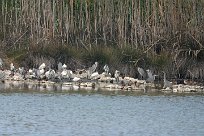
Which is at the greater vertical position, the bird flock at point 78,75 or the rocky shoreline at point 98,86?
the bird flock at point 78,75

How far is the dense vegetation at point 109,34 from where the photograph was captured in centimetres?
3684

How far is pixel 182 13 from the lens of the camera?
37969mm

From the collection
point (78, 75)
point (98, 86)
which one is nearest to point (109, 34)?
point (78, 75)

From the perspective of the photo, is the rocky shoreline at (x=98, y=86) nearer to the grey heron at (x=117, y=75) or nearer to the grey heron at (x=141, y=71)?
the grey heron at (x=117, y=75)

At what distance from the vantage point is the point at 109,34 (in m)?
41.3

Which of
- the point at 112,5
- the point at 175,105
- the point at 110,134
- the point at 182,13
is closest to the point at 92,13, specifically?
the point at 112,5

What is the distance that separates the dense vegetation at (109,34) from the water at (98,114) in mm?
6303

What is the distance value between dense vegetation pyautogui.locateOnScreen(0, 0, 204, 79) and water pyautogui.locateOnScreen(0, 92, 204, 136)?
20.7 ft

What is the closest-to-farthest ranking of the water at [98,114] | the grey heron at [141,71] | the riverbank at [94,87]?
the water at [98,114] → the riverbank at [94,87] → the grey heron at [141,71]

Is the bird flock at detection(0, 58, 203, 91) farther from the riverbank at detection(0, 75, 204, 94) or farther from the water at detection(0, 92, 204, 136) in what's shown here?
the water at detection(0, 92, 204, 136)

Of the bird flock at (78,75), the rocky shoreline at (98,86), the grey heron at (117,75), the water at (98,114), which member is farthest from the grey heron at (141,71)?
the water at (98,114)

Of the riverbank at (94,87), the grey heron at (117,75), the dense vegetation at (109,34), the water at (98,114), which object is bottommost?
the water at (98,114)

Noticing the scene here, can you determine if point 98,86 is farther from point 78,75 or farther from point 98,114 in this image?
point 98,114

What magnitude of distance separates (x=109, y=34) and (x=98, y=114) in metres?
16.5
